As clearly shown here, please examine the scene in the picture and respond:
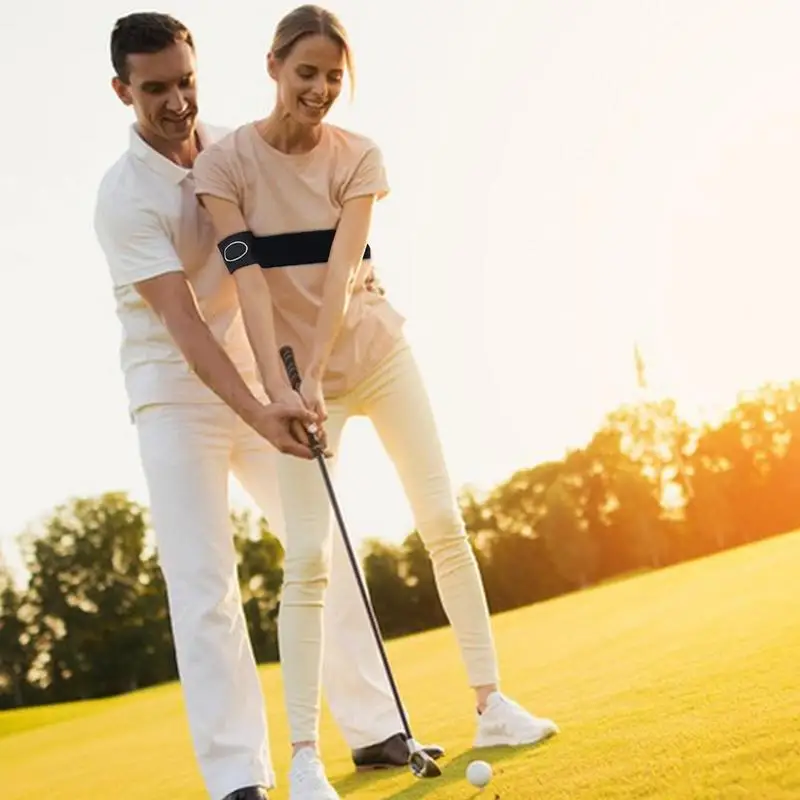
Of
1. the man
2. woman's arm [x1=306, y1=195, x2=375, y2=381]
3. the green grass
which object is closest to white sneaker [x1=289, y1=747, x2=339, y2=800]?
the green grass

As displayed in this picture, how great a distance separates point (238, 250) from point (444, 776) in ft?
4.85

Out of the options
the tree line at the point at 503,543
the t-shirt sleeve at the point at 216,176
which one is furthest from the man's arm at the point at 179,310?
the tree line at the point at 503,543

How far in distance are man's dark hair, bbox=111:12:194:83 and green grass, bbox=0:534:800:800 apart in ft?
6.92

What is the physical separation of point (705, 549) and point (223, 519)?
36661 mm

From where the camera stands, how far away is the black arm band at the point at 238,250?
379 cm

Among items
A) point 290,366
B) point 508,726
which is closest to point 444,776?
point 508,726

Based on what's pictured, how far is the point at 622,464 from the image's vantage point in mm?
42812

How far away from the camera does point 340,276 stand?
12.6ft

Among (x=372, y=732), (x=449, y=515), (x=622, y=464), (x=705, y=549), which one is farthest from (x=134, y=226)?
(x=622, y=464)

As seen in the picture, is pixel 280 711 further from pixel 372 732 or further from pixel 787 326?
pixel 787 326

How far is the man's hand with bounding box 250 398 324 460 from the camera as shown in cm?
366

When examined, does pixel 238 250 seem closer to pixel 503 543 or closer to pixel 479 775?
pixel 479 775

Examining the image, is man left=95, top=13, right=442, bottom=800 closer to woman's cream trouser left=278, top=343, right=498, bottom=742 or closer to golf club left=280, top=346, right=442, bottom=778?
golf club left=280, top=346, right=442, bottom=778

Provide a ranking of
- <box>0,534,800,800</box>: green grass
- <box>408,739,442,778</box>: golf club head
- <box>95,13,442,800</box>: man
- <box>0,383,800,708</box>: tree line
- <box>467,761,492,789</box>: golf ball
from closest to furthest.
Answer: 1. <box>0,534,800,800</box>: green grass
2. <box>467,761,492,789</box>: golf ball
3. <box>408,739,442,778</box>: golf club head
4. <box>95,13,442,800</box>: man
5. <box>0,383,800,708</box>: tree line
